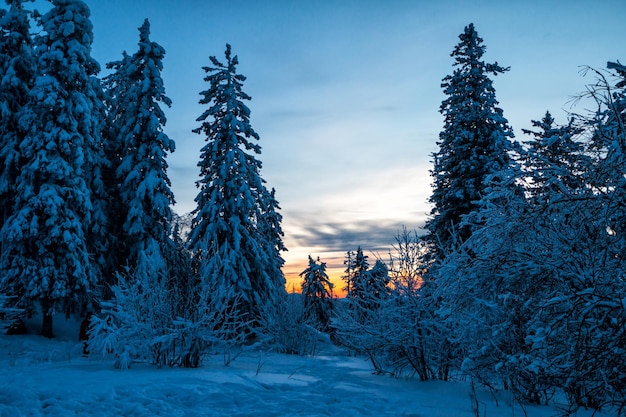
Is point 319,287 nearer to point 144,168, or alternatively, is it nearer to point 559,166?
point 144,168

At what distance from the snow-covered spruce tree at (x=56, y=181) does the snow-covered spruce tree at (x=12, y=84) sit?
810 millimetres

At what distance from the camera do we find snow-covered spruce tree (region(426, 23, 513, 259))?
58.5ft

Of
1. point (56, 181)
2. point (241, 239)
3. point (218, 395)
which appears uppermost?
point (56, 181)

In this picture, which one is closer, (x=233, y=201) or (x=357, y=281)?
(x=357, y=281)

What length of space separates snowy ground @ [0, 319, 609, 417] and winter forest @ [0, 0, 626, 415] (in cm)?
81

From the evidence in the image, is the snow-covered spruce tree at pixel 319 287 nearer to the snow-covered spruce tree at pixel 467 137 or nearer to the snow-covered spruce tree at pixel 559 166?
the snow-covered spruce tree at pixel 467 137

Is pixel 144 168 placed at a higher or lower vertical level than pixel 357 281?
higher

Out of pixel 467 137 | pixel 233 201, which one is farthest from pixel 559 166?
pixel 233 201

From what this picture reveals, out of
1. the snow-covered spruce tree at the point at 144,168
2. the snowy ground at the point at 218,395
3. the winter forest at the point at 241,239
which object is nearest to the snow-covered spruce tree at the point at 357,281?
the winter forest at the point at 241,239

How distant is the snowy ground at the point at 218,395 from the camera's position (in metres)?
6.57

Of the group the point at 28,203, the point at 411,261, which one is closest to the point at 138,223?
the point at 28,203

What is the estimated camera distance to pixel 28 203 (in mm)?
17594

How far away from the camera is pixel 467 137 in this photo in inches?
718

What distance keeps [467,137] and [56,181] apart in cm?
1723
